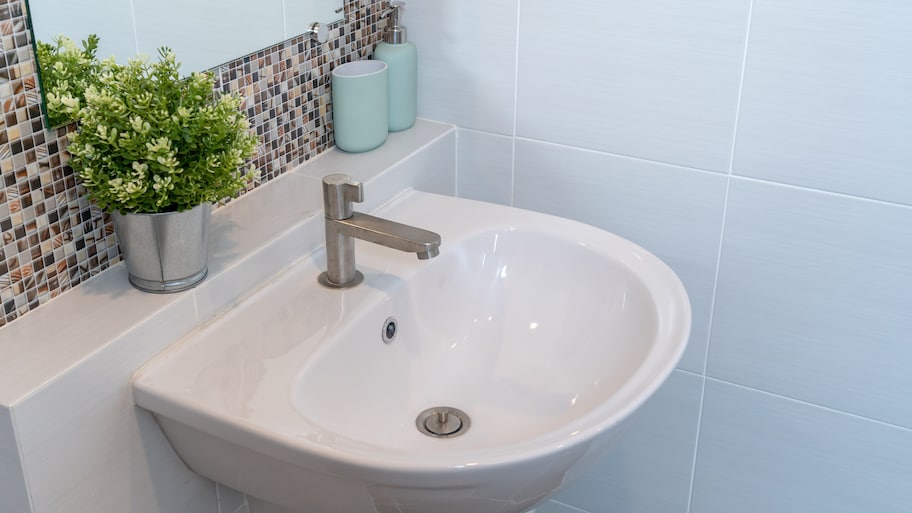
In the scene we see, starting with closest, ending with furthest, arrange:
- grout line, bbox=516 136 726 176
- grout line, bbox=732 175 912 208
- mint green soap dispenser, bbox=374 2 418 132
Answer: grout line, bbox=732 175 912 208, grout line, bbox=516 136 726 176, mint green soap dispenser, bbox=374 2 418 132

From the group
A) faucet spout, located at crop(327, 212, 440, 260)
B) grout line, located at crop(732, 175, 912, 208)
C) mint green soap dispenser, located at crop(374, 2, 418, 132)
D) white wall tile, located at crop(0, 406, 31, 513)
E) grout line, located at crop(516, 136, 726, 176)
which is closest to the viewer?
white wall tile, located at crop(0, 406, 31, 513)

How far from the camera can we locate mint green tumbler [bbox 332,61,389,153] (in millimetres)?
1566

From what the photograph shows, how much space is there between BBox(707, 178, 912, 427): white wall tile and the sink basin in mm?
273

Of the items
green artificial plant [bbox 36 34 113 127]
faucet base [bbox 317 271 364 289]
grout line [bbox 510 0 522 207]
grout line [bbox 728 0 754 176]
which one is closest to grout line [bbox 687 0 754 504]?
grout line [bbox 728 0 754 176]

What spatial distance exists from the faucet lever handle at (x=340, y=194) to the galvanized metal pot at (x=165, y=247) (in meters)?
0.17

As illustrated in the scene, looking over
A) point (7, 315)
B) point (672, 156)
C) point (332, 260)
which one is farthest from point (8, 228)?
point (672, 156)

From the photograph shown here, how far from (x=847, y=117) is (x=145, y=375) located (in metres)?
1.04

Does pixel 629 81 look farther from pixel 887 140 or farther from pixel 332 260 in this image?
pixel 332 260

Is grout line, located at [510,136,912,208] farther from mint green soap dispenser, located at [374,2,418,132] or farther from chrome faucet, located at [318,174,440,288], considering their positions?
chrome faucet, located at [318,174,440,288]

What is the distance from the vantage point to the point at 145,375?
112 cm

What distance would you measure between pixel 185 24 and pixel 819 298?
3.44 ft

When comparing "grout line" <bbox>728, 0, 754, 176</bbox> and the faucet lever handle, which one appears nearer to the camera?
the faucet lever handle

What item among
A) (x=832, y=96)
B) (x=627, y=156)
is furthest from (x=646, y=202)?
(x=832, y=96)

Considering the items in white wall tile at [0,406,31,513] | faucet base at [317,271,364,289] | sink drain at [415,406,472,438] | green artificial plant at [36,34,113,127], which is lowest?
sink drain at [415,406,472,438]
